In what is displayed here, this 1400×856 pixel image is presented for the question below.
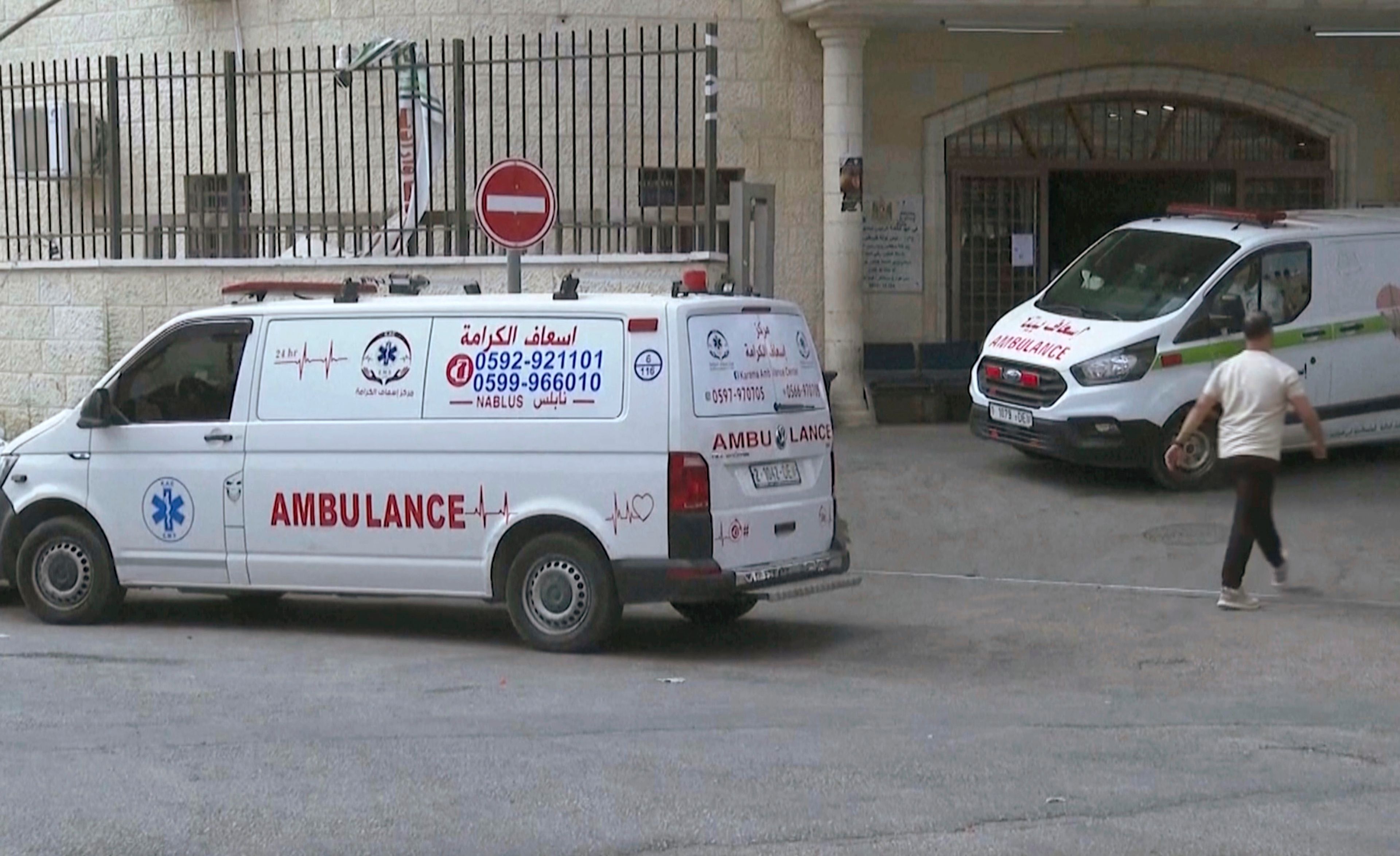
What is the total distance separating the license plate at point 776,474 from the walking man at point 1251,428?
2.77m

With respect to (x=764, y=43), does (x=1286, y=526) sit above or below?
below

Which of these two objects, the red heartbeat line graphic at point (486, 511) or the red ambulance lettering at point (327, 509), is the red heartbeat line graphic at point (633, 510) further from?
the red ambulance lettering at point (327, 509)

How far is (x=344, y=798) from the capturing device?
22.1 ft

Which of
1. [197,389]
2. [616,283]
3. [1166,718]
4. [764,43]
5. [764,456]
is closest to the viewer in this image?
[1166,718]

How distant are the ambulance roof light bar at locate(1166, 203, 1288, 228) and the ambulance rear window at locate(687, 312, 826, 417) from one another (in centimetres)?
595

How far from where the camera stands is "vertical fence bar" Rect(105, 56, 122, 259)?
17047 millimetres

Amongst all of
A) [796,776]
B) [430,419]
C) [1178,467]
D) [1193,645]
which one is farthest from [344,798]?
[1178,467]

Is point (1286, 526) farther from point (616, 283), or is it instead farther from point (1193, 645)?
point (616, 283)

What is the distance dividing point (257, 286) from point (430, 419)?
2.44m

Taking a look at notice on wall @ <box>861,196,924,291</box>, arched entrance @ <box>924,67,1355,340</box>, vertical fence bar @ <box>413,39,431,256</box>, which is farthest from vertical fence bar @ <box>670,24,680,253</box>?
arched entrance @ <box>924,67,1355,340</box>

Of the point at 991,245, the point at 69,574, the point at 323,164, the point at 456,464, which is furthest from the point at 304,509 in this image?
the point at 991,245

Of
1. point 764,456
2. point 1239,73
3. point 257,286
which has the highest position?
point 1239,73

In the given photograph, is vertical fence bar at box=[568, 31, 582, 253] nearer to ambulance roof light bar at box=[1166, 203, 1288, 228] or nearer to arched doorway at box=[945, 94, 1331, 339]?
arched doorway at box=[945, 94, 1331, 339]

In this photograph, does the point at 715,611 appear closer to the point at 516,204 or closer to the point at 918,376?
the point at 516,204
